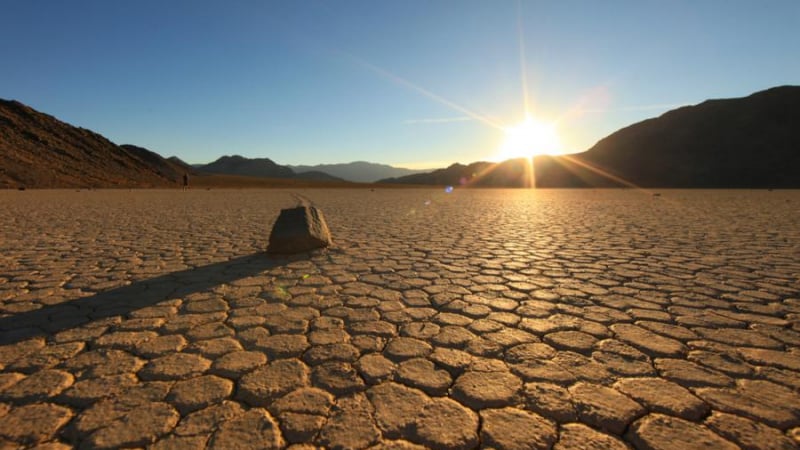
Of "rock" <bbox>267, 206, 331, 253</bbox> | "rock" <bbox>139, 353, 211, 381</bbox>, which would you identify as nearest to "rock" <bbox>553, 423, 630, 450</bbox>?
"rock" <bbox>139, 353, 211, 381</bbox>

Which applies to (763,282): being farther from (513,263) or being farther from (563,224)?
(563,224)

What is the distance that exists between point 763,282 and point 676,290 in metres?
0.96

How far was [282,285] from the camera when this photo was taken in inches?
130

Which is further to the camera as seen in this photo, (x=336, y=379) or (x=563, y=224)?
(x=563, y=224)

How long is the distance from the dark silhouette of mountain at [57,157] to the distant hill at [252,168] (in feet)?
222

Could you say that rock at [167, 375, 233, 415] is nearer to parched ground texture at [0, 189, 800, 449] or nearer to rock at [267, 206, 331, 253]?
parched ground texture at [0, 189, 800, 449]

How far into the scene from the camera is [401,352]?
2.01 metres

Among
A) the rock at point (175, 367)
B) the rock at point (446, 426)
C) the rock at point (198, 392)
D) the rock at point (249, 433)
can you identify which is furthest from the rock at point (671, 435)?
the rock at point (175, 367)

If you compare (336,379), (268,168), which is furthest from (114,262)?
(268,168)

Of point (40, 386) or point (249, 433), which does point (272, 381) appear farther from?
point (40, 386)

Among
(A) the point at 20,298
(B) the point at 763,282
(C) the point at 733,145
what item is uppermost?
(C) the point at 733,145

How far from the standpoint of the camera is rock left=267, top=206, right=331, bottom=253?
4.61 metres

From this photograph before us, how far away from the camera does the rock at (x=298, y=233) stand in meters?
4.61

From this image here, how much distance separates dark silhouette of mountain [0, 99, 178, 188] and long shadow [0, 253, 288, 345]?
30.8 m
